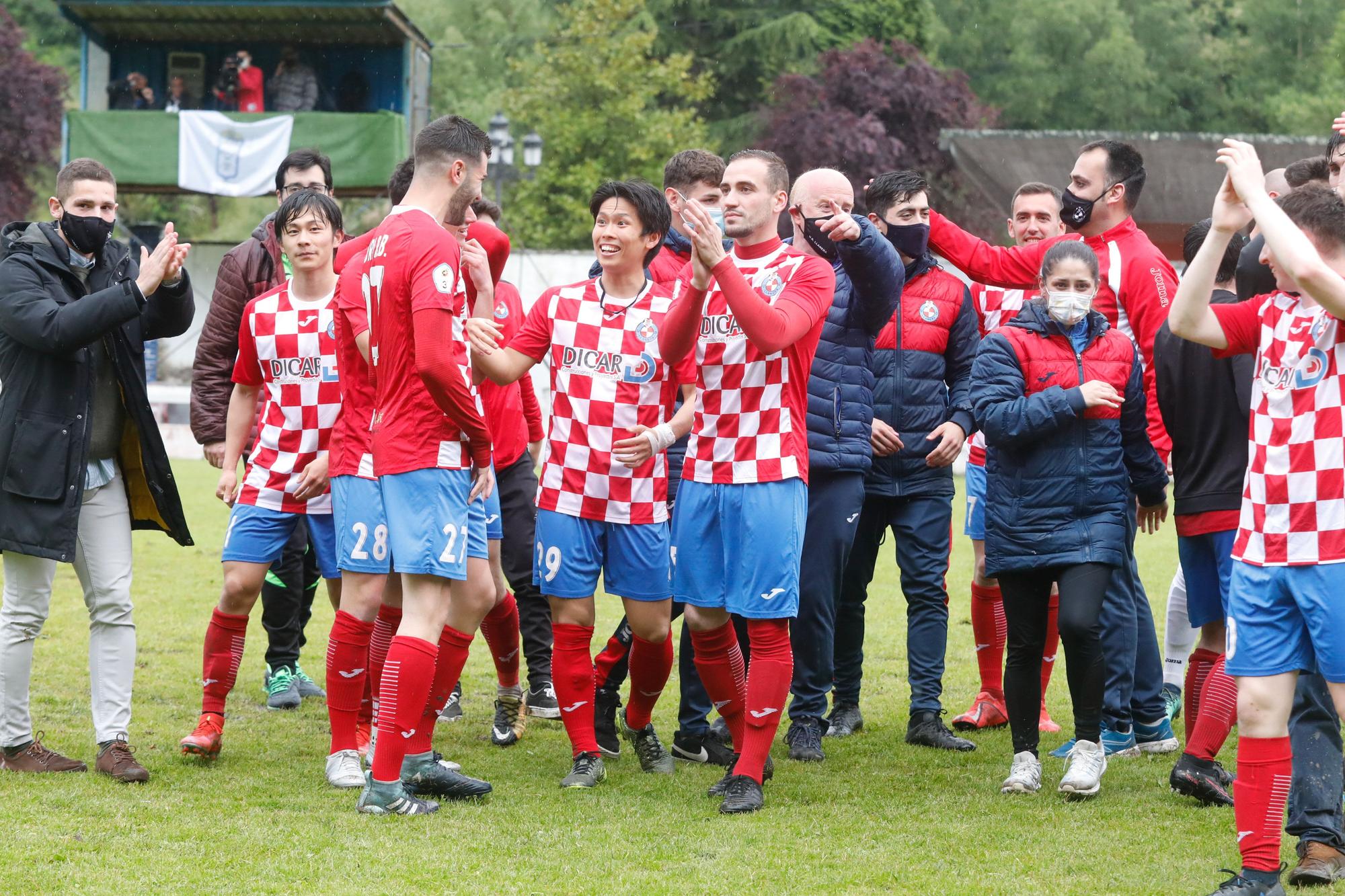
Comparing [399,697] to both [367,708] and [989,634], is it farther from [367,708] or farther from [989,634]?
[989,634]

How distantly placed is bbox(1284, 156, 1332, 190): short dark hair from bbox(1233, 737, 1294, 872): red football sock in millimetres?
2525

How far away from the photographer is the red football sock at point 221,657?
5859 mm

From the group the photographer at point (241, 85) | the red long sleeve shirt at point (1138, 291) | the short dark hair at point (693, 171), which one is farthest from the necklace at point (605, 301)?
the photographer at point (241, 85)

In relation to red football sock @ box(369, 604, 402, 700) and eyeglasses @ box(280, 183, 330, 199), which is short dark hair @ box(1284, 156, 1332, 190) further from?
eyeglasses @ box(280, 183, 330, 199)

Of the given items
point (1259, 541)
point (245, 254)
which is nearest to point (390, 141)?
point (245, 254)

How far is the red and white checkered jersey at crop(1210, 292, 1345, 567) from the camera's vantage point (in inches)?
157

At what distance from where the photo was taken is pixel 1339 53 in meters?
42.4

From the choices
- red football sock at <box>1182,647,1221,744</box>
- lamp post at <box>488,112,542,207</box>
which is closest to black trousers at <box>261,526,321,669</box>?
red football sock at <box>1182,647,1221,744</box>

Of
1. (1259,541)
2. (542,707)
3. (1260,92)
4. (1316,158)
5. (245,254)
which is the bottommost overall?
(542,707)

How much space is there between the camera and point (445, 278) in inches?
188

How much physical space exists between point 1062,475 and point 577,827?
2133 millimetres

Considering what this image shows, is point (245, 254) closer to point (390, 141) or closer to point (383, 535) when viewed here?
point (383, 535)

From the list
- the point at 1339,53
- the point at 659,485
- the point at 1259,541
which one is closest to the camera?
the point at 1259,541

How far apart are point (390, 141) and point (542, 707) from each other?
68.5 feet
